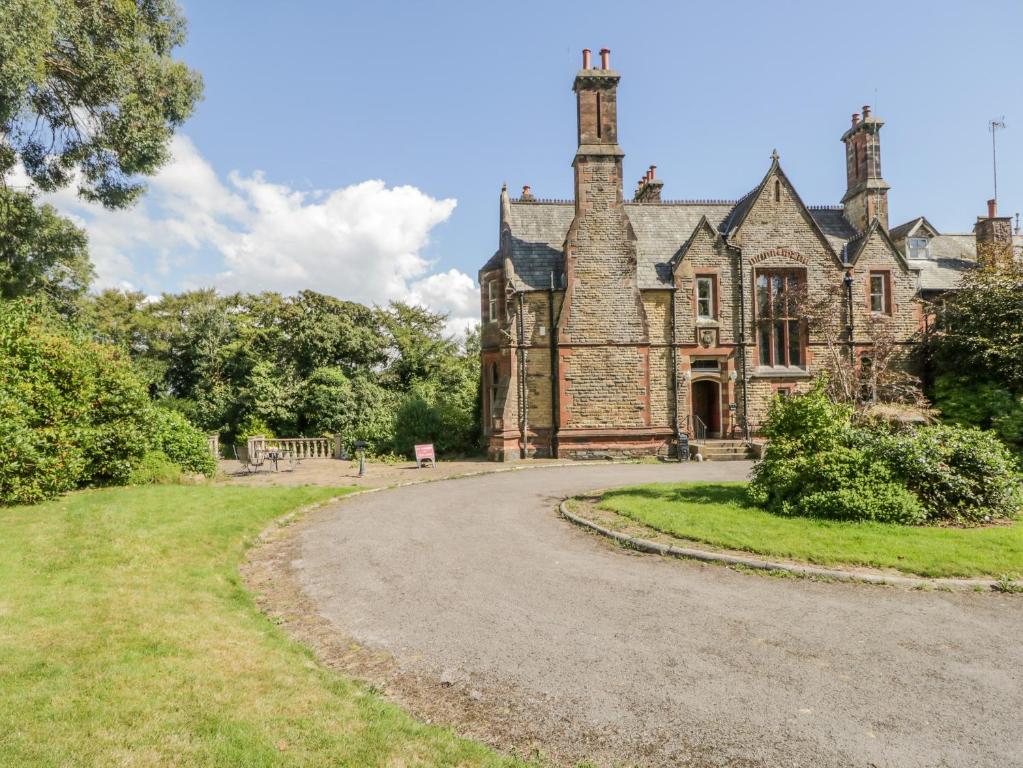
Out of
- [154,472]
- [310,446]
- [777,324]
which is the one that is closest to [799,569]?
[154,472]

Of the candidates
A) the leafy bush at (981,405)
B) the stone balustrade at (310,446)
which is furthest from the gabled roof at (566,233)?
the leafy bush at (981,405)

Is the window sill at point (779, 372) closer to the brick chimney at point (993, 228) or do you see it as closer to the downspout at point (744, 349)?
the downspout at point (744, 349)

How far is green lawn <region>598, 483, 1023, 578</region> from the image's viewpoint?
789 centimetres

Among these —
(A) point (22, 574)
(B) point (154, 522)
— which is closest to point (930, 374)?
(B) point (154, 522)

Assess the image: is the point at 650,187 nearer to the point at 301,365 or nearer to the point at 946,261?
the point at 946,261

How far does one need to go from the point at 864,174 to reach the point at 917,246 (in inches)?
179

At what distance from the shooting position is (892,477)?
10508 millimetres

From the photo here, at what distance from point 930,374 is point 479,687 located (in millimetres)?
28571

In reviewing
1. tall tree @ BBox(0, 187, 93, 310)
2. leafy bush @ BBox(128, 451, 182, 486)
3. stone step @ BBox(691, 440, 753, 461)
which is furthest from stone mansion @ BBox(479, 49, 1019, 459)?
tall tree @ BBox(0, 187, 93, 310)

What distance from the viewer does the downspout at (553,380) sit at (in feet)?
80.5

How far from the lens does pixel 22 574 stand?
7.61 metres

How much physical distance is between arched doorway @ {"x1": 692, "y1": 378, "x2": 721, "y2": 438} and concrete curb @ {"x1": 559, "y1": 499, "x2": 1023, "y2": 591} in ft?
59.8

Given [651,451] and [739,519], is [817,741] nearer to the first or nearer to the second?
[739,519]

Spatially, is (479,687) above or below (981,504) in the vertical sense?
below
